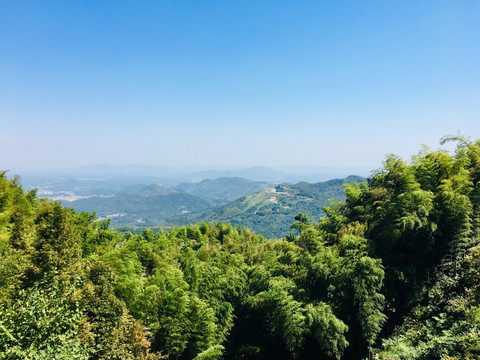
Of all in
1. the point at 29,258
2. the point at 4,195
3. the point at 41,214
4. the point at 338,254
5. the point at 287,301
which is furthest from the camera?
the point at 4,195

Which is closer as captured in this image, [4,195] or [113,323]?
[113,323]

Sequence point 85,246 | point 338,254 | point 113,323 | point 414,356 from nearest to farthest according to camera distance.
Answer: point 414,356, point 113,323, point 338,254, point 85,246

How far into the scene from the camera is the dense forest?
10.5m

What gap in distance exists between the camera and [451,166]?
15.5 meters

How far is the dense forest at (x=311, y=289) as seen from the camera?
10.5 m

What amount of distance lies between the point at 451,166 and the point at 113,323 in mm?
19776

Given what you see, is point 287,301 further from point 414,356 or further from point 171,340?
point 171,340

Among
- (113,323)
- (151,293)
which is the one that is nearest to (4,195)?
(151,293)

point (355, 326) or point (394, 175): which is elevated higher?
point (394, 175)

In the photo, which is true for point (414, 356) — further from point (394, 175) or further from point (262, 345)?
point (394, 175)

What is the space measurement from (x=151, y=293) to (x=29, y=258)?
19.8 feet

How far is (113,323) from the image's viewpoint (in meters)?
10.6

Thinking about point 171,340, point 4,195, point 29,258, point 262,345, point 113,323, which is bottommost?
point 262,345

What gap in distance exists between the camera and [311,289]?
14.7m
